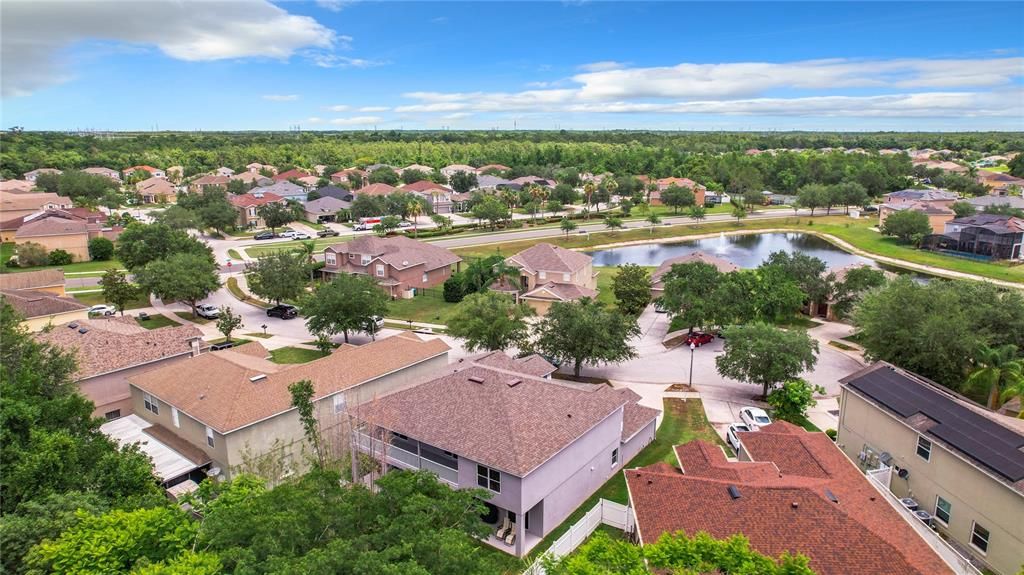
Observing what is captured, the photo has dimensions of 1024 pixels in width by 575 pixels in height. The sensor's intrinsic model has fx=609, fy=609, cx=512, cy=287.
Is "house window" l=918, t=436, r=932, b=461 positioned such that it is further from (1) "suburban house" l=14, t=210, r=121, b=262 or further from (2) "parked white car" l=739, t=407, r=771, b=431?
(1) "suburban house" l=14, t=210, r=121, b=262

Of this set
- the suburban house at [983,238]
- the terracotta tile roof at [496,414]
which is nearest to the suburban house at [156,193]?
the terracotta tile roof at [496,414]

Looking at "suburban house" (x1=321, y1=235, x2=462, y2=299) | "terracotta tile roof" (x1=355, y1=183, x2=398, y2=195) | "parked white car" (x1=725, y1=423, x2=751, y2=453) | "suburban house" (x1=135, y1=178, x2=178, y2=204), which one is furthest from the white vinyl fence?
"suburban house" (x1=135, y1=178, x2=178, y2=204)

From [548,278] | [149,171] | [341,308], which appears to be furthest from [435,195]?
[341,308]

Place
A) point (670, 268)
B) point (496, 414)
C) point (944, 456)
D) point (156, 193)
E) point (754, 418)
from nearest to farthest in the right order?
point (944, 456)
point (496, 414)
point (754, 418)
point (670, 268)
point (156, 193)

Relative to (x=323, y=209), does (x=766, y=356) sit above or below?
below

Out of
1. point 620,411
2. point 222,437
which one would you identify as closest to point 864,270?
point 620,411

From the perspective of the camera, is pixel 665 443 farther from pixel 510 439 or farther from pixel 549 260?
pixel 549 260

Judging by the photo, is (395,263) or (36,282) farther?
(395,263)
